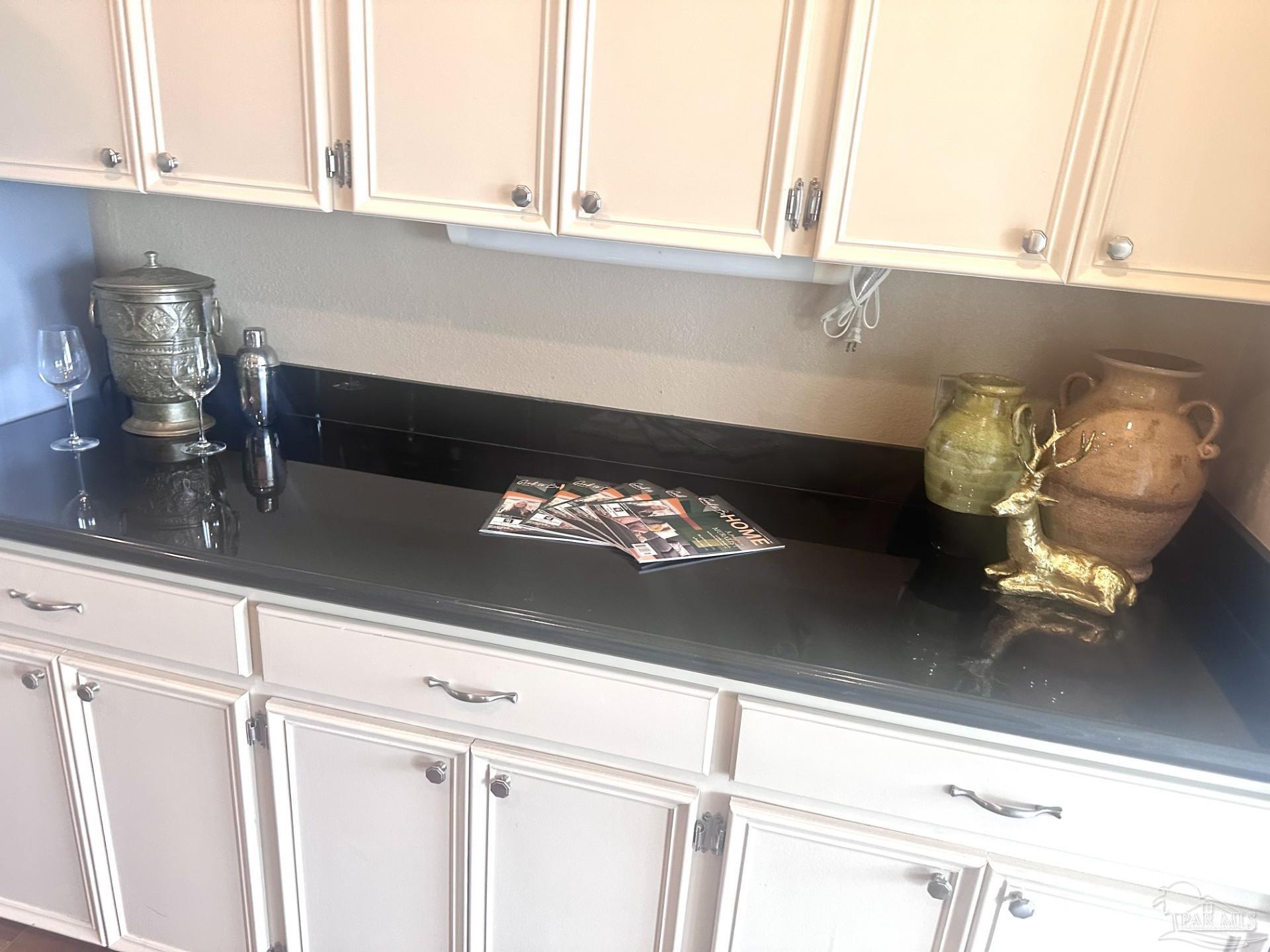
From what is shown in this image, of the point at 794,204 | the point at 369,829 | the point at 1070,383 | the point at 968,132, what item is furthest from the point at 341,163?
the point at 1070,383

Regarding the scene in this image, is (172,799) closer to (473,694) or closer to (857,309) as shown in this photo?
(473,694)

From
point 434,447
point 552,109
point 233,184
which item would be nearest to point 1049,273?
point 552,109

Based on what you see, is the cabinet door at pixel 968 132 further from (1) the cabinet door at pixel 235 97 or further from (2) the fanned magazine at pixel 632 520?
(1) the cabinet door at pixel 235 97

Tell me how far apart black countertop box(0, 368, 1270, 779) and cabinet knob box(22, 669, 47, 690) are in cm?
24

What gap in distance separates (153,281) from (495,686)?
1084 millimetres

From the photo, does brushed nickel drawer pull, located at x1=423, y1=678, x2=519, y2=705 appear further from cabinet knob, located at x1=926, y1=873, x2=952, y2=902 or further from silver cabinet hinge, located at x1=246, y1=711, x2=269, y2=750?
cabinet knob, located at x1=926, y1=873, x2=952, y2=902

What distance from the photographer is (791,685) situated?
1100mm

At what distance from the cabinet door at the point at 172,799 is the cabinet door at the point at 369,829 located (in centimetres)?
7

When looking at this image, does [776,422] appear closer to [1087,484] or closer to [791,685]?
[1087,484]

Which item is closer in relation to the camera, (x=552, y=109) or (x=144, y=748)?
(x=552, y=109)

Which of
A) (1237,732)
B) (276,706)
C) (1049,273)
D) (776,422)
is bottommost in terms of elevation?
(276,706)

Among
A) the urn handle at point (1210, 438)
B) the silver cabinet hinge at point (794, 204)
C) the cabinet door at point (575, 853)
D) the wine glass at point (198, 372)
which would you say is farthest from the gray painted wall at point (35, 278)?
the urn handle at point (1210, 438)

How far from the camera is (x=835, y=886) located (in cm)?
117

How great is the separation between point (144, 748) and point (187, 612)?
0.29 meters
